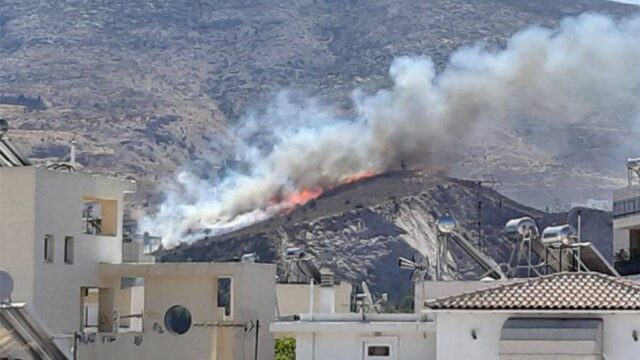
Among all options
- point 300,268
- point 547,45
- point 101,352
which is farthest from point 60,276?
point 547,45

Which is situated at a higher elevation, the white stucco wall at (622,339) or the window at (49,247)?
the window at (49,247)

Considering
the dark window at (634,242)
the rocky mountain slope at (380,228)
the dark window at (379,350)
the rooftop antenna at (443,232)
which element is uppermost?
the rocky mountain slope at (380,228)

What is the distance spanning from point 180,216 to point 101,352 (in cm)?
11260

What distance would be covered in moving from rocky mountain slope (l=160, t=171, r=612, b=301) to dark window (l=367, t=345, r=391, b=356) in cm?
10493

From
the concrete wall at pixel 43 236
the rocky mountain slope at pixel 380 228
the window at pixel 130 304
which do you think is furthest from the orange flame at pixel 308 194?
the concrete wall at pixel 43 236

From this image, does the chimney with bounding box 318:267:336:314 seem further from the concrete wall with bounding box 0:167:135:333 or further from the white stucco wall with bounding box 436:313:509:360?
the white stucco wall with bounding box 436:313:509:360

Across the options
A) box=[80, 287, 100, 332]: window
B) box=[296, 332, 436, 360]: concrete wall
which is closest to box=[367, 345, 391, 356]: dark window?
box=[296, 332, 436, 360]: concrete wall

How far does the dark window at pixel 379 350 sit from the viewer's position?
49656mm

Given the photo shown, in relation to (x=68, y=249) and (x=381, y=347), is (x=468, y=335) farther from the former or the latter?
(x=68, y=249)

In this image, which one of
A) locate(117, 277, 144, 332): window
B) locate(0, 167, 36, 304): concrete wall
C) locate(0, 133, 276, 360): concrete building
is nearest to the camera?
locate(0, 167, 36, 304): concrete wall

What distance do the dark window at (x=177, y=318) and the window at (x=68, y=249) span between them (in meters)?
3.46

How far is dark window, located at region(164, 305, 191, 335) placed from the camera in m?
Answer: 60.1

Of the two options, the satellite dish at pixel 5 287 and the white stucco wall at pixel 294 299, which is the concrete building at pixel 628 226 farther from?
the satellite dish at pixel 5 287

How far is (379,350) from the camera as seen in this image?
49.7 metres
